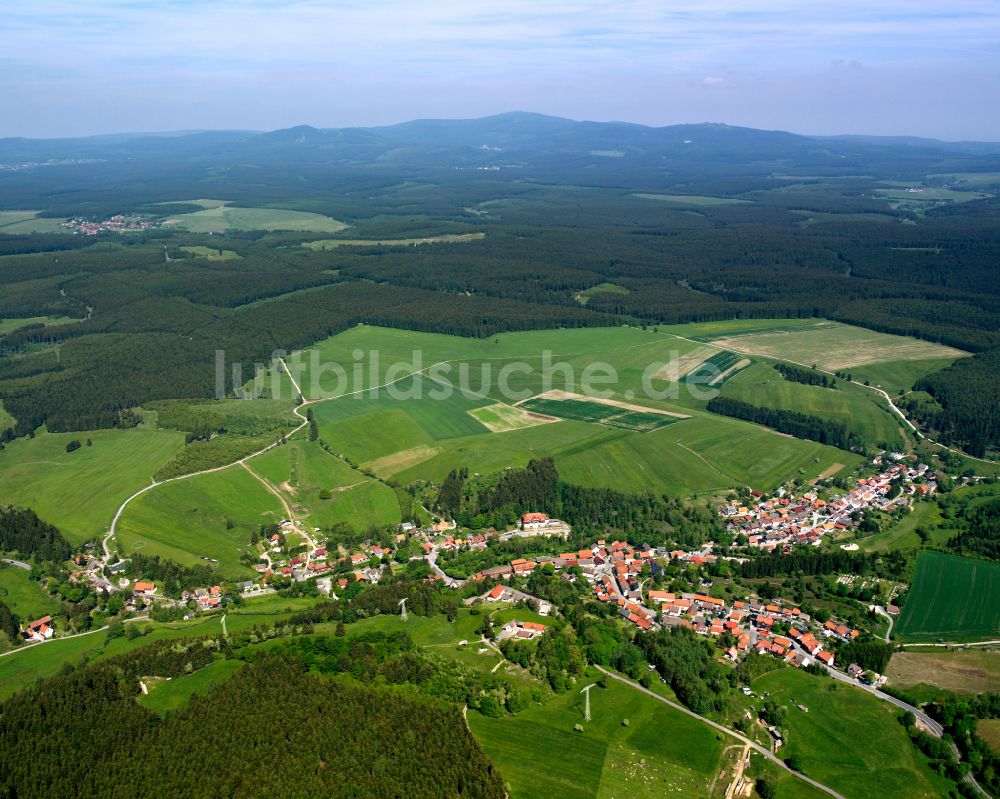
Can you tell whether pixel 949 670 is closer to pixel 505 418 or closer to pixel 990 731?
pixel 990 731

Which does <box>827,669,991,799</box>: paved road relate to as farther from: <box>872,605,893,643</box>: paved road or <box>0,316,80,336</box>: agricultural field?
<box>0,316,80,336</box>: agricultural field

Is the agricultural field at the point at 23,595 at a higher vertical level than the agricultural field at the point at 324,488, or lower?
lower

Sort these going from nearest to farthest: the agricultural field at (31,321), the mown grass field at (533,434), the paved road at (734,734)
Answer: the paved road at (734,734) < the mown grass field at (533,434) < the agricultural field at (31,321)

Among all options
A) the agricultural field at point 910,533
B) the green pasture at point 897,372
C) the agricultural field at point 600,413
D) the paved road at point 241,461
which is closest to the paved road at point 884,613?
the agricultural field at point 910,533

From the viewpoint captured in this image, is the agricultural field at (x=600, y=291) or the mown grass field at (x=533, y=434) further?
the agricultural field at (x=600, y=291)

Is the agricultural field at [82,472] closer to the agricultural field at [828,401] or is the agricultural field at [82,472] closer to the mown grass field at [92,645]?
the mown grass field at [92,645]

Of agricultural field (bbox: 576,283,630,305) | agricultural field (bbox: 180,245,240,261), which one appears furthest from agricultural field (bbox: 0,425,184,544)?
agricultural field (bbox: 180,245,240,261)

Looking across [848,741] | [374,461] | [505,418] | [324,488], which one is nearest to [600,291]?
[505,418]

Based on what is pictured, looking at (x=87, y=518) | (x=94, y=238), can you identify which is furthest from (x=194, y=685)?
(x=94, y=238)
